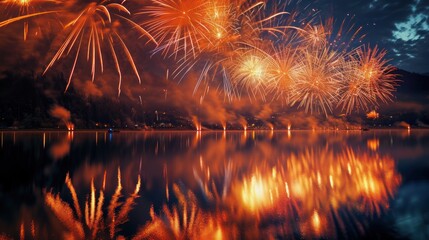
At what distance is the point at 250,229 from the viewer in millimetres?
10633

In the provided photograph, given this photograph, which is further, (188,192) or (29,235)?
(188,192)

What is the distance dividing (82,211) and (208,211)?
186 inches

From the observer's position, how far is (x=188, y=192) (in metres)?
17.0

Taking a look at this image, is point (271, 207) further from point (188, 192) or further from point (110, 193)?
point (110, 193)

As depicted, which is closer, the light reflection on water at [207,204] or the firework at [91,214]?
the firework at [91,214]

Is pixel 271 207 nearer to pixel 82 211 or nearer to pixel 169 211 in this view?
pixel 169 211

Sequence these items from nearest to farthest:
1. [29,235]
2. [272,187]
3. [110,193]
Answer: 1. [29,235]
2. [110,193]
3. [272,187]

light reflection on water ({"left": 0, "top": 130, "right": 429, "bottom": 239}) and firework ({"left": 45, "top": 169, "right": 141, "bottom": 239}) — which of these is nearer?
firework ({"left": 45, "top": 169, "right": 141, "bottom": 239})

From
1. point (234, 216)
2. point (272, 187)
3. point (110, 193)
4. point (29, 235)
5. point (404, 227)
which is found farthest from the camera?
point (272, 187)

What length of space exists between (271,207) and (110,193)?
7.71m

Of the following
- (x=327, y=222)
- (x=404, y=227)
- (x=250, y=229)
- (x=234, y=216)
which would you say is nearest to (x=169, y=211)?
(x=234, y=216)

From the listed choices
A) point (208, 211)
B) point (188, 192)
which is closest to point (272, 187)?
point (188, 192)

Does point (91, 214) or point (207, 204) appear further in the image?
point (207, 204)

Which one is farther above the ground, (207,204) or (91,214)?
(91,214)
